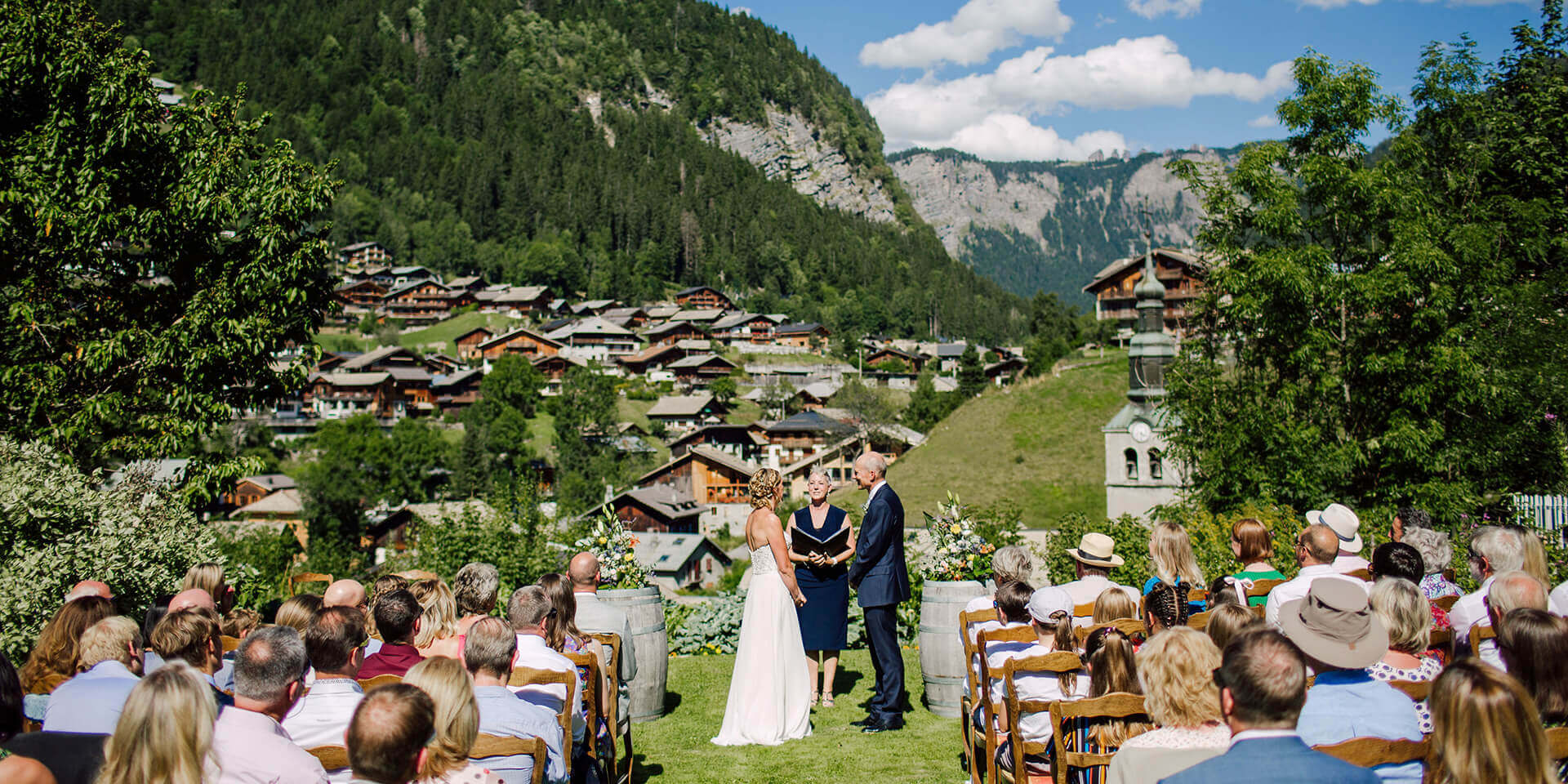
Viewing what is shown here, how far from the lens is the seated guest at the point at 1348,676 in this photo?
3338 millimetres

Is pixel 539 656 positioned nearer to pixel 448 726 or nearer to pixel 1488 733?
pixel 448 726

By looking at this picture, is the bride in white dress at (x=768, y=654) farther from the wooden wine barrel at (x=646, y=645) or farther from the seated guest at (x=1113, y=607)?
the seated guest at (x=1113, y=607)

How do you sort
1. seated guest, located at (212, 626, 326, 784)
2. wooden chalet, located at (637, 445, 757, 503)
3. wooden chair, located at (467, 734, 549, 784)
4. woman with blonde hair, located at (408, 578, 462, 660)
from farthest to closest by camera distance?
wooden chalet, located at (637, 445, 757, 503), woman with blonde hair, located at (408, 578, 462, 660), wooden chair, located at (467, 734, 549, 784), seated guest, located at (212, 626, 326, 784)

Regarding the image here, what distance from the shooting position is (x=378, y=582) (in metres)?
6.20

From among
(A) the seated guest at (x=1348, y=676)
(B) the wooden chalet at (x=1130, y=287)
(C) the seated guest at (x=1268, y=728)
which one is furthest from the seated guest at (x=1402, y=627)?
(B) the wooden chalet at (x=1130, y=287)

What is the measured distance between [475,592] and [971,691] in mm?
2952

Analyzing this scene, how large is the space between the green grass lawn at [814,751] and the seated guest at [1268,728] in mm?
3443

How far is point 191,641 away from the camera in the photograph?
4.53m

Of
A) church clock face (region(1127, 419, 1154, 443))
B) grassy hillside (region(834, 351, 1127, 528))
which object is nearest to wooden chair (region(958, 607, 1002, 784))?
church clock face (region(1127, 419, 1154, 443))

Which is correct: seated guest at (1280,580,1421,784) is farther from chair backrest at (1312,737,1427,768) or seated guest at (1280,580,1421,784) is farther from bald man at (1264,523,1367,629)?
bald man at (1264,523,1367,629)

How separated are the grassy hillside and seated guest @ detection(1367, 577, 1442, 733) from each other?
37547mm

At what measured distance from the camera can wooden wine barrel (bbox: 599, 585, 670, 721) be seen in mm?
7555

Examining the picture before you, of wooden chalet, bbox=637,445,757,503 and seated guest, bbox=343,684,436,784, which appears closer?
seated guest, bbox=343,684,436,784

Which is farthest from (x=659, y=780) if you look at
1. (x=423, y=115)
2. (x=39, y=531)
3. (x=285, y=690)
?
(x=423, y=115)
